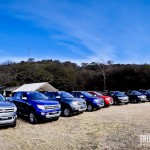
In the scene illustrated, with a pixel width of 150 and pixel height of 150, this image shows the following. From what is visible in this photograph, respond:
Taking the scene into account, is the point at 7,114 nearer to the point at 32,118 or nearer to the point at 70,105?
the point at 32,118

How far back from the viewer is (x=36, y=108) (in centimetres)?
1334

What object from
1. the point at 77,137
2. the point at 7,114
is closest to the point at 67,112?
the point at 7,114

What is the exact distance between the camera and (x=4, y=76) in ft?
169

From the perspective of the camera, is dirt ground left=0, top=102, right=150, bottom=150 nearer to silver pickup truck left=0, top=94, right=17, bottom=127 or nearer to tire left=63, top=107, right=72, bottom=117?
silver pickup truck left=0, top=94, right=17, bottom=127

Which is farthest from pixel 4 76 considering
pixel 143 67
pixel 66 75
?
pixel 143 67

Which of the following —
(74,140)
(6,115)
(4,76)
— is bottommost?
(74,140)

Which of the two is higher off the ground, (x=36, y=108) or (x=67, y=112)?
(x=36, y=108)

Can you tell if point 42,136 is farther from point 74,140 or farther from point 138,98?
point 138,98

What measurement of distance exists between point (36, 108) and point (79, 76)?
52716mm

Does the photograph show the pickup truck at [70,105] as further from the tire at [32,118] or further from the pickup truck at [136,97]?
the pickup truck at [136,97]

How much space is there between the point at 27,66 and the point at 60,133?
51.8 m

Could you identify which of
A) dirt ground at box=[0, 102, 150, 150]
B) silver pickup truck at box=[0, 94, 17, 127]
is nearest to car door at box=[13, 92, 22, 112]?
dirt ground at box=[0, 102, 150, 150]

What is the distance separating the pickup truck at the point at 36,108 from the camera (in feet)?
43.5

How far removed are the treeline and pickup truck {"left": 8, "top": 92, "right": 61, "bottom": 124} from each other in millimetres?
38088
